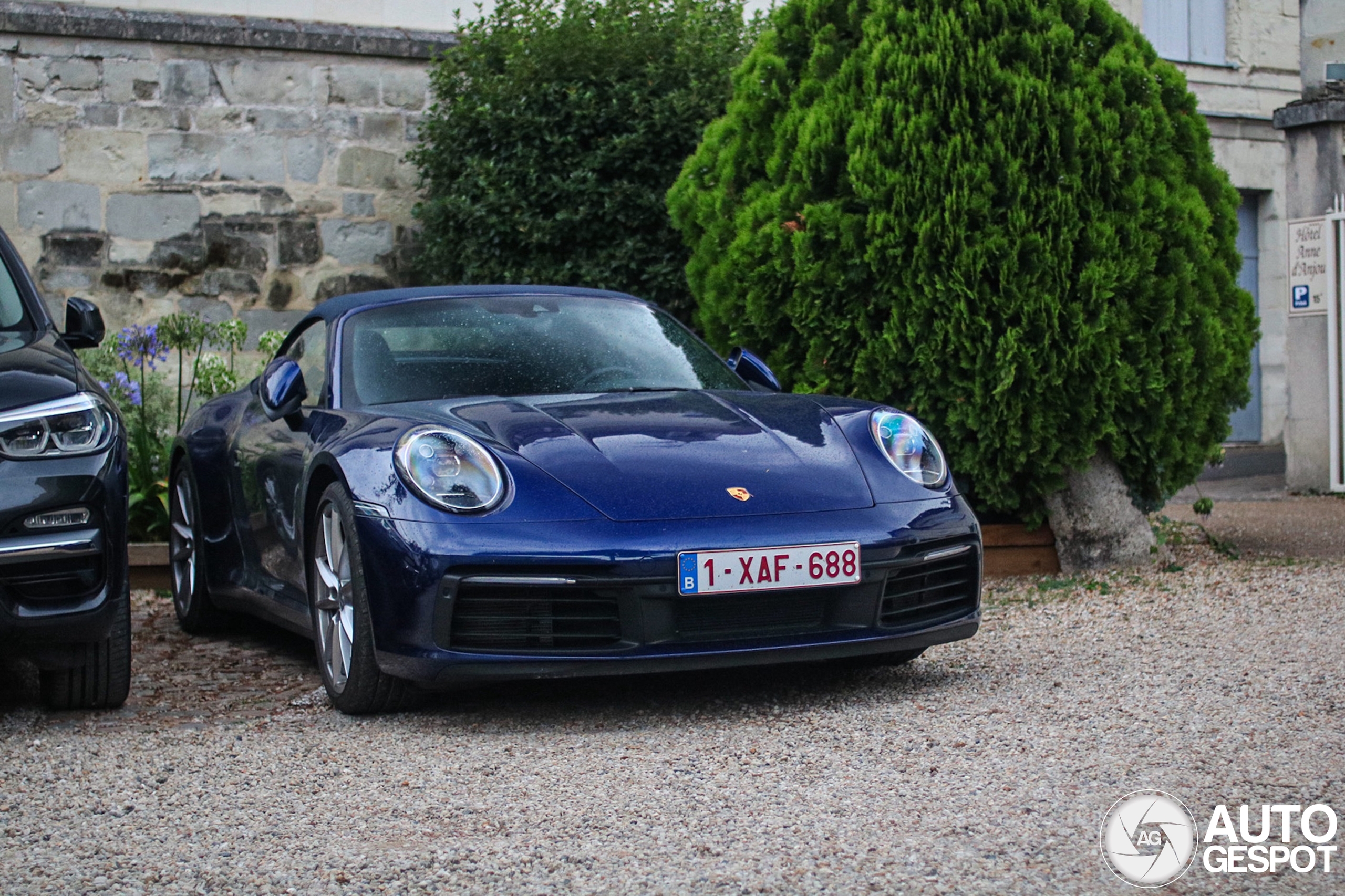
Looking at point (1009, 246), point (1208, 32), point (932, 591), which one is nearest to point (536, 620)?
point (932, 591)

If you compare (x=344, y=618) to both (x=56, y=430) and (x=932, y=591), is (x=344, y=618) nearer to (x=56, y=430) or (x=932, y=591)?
(x=56, y=430)

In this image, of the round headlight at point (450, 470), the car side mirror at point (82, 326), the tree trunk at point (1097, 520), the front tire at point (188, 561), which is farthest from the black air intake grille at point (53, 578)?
the tree trunk at point (1097, 520)

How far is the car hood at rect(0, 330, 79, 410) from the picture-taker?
4133 millimetres

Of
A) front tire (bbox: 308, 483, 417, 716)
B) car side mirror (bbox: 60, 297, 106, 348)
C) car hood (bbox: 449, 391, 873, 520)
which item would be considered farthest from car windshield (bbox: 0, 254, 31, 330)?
car hood (bbox: 449, 391, 873, 520)

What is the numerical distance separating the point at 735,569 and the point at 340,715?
4.01 ft

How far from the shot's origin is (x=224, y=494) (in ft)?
19.2

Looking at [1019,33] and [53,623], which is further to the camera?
[1019,33]

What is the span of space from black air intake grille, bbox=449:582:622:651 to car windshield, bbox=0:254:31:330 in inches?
76.6

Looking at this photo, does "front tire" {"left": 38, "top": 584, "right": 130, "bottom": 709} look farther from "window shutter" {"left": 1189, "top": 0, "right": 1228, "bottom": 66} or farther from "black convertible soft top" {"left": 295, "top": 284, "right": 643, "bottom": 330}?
"window shutter" {"left": 1189, "top": 0, "right": 1228, "bottom": 66}

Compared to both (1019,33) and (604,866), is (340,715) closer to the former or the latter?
(604,866)

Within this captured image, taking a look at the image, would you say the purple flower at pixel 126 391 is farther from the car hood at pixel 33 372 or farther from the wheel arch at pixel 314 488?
the wheel arch at pixel 314 488

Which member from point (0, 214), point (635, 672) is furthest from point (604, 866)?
point (0, 214)

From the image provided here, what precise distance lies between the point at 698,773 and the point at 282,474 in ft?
6.77

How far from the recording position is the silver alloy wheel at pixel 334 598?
4.39 metres
